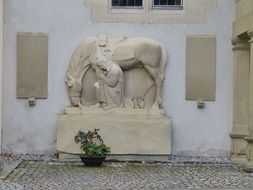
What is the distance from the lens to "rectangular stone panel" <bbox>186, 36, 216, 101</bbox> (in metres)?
12.4

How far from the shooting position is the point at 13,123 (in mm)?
12336

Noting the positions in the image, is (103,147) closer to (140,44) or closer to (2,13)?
(140,44)

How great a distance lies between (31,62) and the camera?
1227 cm

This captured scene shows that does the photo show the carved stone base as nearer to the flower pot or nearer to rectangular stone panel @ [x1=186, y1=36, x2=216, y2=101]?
rectangular stone panel @ [x1=186, y1=36, x2=216, y2=101]

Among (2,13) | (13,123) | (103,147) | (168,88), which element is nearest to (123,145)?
(103,147)

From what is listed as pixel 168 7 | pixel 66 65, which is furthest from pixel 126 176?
pixel 168 7

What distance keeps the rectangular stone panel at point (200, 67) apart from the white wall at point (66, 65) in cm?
12

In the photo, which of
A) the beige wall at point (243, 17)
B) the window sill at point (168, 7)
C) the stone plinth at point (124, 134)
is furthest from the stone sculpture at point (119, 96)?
the beige wall at point (243, 17)

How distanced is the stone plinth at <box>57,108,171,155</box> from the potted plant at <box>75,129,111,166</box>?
405 millimetres

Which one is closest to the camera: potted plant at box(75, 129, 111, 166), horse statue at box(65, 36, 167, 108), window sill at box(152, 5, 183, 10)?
potted plant at box(75, 129, 111, 166)

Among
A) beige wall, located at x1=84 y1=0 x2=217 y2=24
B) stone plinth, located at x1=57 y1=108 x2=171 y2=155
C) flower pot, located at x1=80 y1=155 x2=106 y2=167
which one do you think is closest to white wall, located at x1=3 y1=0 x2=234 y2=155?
beige wall, located at x1=84 y1=0 x2=217 y2=24

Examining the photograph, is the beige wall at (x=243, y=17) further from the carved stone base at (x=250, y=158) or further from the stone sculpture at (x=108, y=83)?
the stone sculpture at (x=108, y=83)

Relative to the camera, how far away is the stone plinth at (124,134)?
11.6 meters

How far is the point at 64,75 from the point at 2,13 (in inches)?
69.4
